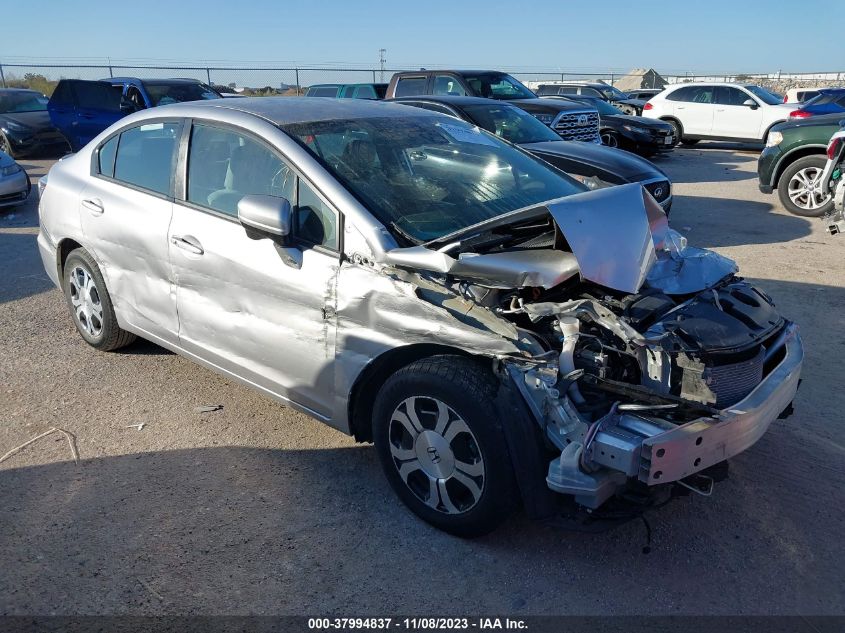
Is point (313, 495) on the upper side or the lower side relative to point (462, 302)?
lower

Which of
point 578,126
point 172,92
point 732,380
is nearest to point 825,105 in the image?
point 578,126

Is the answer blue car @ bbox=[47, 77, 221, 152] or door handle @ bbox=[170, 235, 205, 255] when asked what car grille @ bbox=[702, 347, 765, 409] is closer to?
door handle @ bbox=[170, 235, 205, 255]

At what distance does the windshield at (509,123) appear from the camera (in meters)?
9.02

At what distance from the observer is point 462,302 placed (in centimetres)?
299

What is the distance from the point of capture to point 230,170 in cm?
391

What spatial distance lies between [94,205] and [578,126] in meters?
9.00

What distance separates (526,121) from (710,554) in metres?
7.26

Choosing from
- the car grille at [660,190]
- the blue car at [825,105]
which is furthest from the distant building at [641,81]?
the car grille at [660,190]

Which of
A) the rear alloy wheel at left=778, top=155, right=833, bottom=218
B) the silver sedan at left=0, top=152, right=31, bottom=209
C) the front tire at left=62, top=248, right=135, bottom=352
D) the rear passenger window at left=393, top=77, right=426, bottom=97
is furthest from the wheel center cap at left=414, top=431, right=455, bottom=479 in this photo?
the rear passenger window at left=393, top=77, right=426, bottom=97

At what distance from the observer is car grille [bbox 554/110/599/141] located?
11680 millimetres

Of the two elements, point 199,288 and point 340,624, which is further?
point 199,288

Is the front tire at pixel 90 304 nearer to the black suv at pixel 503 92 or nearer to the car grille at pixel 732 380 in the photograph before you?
the car grille at pixel 732 380

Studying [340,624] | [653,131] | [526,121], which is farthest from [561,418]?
[653,131]

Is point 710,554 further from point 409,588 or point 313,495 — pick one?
point 313,495
